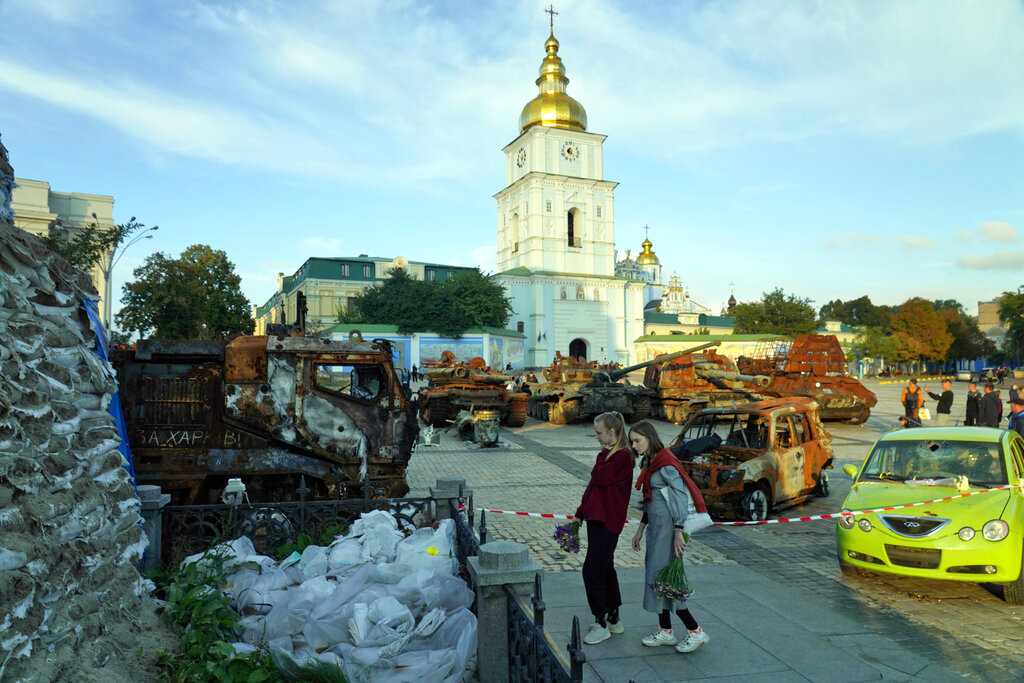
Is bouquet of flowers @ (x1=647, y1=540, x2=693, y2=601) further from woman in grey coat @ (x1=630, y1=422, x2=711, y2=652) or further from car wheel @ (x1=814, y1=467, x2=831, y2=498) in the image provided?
car wheel @ (x1=814, y1=467, x2=831, y2=498)

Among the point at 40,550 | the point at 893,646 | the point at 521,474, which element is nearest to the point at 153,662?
the point at 40,550

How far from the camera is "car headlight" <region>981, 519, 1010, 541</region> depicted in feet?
18.4

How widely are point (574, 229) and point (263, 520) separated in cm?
5910

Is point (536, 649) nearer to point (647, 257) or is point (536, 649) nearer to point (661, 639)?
point (661, 639)

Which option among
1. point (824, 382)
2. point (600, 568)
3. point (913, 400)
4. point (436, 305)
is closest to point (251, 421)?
point (600, 568)

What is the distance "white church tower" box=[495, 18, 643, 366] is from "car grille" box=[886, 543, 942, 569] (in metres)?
52.1

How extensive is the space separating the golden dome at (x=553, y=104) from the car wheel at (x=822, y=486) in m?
54.4

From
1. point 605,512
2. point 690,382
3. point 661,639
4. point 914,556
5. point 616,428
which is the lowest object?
Answer: point 661,639

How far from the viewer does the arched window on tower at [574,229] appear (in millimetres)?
62875

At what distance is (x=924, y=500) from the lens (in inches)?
241

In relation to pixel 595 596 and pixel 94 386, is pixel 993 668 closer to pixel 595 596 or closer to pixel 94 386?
pixel 595 596

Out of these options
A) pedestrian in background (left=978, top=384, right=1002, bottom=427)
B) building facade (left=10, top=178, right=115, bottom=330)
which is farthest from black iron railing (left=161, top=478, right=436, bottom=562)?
building facade (left=10, top=178, right=115, bottom=330)

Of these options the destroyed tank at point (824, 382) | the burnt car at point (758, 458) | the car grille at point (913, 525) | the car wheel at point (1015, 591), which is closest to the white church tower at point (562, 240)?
the destroyed tank at point (824, 382)

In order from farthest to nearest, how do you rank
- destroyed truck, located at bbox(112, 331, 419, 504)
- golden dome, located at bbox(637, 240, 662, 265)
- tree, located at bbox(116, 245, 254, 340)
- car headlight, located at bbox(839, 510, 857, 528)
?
golden dome, located at bbox(637, 240, 662, 265) < tree, located at bbox(116, 245, 254, 340) < destroyed truck, located at bbox(112, 331, 419, 504) < car headlight, located at bbox(839, 510, 857, 528)
